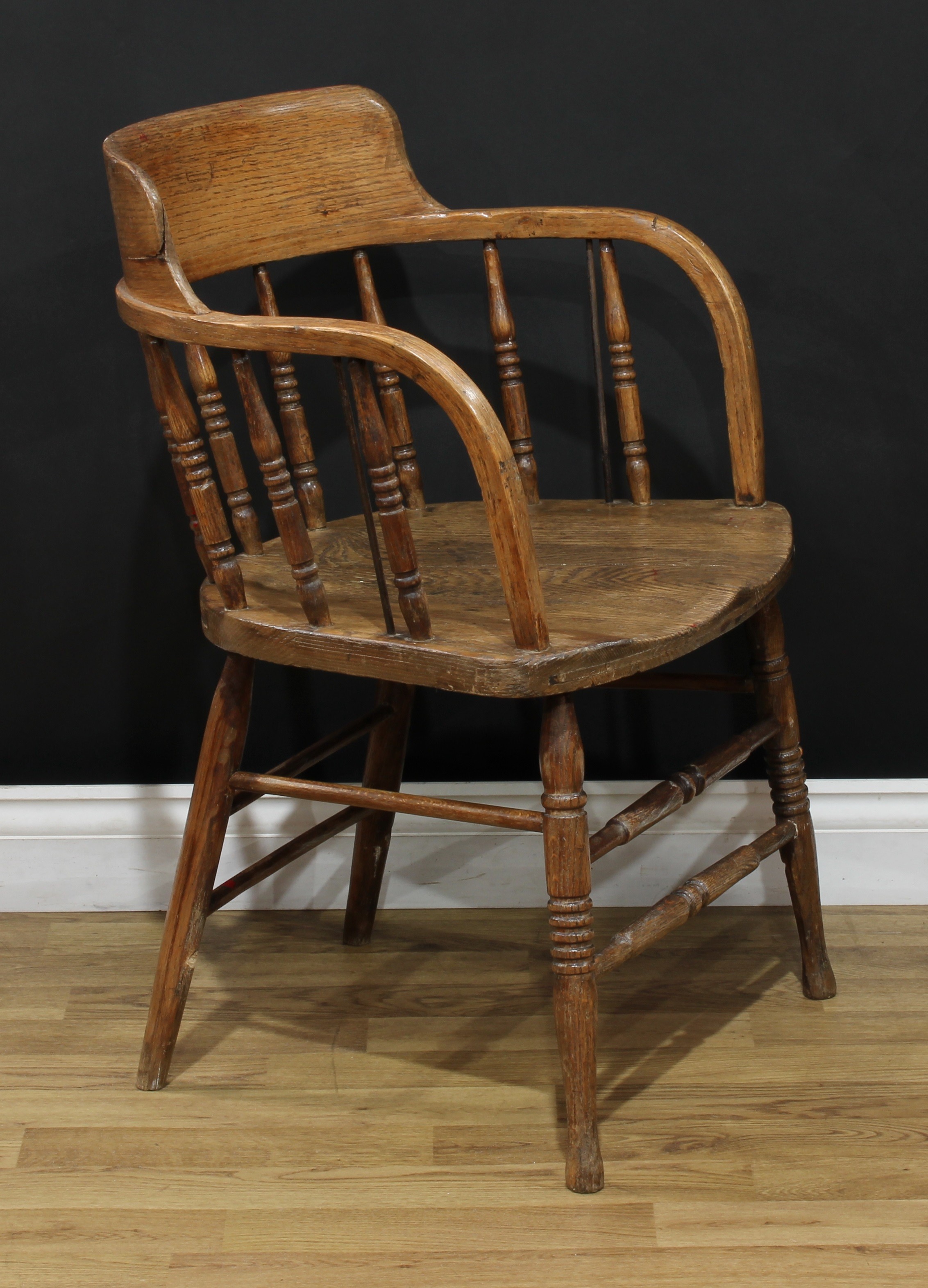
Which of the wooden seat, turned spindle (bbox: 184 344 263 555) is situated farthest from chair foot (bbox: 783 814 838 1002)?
turned spindle (bbox: 184 344 263 555)

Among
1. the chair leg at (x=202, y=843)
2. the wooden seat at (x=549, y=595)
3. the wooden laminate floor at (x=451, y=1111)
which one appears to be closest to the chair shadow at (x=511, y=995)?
the wooden laminate floor at (x=451, y=1111)

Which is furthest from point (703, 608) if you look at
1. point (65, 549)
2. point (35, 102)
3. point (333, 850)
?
point (35, 102)

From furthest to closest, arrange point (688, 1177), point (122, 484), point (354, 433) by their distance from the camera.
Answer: point (122, 484), point (688, 1177), point (354, 433)

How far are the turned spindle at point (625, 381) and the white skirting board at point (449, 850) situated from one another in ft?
1.31

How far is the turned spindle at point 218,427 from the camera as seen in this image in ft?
3.34

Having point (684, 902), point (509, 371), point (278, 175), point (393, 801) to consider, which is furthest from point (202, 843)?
point (278, 175)

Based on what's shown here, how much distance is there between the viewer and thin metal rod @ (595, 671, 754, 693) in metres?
1.29

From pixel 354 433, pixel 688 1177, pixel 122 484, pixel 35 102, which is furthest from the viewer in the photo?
pixel 122 484

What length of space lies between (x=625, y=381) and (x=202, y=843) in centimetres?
61

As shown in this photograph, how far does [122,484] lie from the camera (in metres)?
1.48

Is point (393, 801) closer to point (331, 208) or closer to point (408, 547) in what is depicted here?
point (408, 547)

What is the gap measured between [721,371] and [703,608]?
49 cm

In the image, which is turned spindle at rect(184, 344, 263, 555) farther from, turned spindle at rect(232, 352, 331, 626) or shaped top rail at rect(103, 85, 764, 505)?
shaped top rail at rect(103, 85, 764, 505)

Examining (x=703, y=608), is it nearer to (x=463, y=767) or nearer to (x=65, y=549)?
(x=463, y=767)
